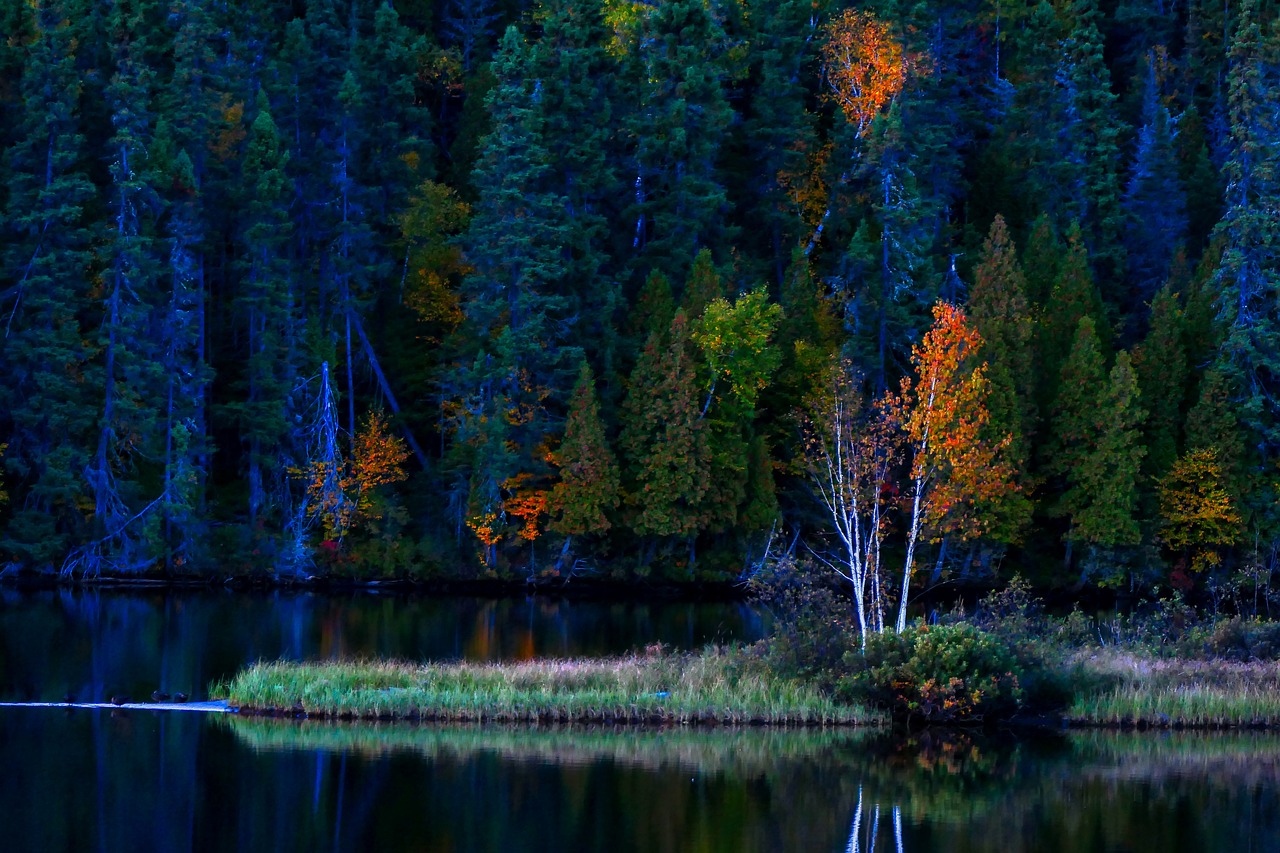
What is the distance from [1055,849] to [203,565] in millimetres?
42267

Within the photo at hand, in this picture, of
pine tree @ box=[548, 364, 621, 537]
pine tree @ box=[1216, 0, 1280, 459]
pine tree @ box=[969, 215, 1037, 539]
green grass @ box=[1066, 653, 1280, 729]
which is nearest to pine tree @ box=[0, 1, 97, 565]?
pine tree @ box=[548, 364, 621, 537]

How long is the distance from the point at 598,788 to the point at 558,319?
4207cm

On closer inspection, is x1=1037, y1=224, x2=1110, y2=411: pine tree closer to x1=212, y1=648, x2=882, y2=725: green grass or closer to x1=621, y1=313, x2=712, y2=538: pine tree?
x1=621, y1=313, x2=712, y2=538: pine tree

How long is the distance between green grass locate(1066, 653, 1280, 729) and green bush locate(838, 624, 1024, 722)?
1.68 metres

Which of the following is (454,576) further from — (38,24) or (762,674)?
(762,674)

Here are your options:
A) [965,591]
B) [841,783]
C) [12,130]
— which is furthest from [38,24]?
[841,783]

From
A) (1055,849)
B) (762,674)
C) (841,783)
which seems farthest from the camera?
(762,674)

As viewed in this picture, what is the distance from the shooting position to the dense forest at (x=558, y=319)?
6047 centimetres

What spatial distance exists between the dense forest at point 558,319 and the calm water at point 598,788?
87.6 feet

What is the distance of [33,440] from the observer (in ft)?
200

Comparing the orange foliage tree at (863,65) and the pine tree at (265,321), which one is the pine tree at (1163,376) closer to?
the orange foliage tree at (863,65)

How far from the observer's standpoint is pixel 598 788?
2516cm

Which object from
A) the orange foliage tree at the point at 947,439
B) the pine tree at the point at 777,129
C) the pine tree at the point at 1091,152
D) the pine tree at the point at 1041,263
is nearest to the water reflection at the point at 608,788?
the orange foliage tree at the point at 947,439

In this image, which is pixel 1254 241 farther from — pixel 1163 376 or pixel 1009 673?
pixel 1009 673
